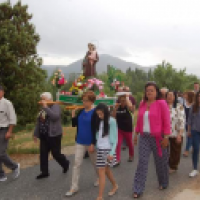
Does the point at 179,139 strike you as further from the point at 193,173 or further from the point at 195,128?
the point at 193,173

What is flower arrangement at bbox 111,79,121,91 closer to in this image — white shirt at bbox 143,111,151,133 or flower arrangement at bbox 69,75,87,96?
flower arrangement at bbox 69,75,87,96

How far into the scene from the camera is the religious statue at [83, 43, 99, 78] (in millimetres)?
7570

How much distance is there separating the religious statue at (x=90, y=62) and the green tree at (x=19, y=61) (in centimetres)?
179

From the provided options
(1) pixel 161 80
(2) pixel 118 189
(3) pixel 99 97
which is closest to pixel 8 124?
(3) pixel 99 97

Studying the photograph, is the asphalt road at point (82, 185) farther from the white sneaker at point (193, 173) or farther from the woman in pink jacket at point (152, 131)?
the woman in pink jacket at point (152, 131)

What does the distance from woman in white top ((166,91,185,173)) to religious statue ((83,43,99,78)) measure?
3.24 metres

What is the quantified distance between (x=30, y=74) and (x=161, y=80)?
38580 millimetres

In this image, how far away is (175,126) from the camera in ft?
16.1

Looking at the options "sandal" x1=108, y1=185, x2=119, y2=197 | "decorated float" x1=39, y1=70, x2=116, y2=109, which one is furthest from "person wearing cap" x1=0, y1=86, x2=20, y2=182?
"sandal" x1=108, y1=185, x2=119, y2=197

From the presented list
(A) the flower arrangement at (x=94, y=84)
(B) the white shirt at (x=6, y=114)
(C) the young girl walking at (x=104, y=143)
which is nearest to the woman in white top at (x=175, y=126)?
(A) the flower arrangement at (x=94, y=84)

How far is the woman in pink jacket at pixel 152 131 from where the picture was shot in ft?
12.4

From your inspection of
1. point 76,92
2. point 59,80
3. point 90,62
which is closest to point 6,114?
point 59,80

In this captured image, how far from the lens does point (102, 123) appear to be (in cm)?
369

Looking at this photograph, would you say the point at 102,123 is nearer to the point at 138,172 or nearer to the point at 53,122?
the point at 138,172
